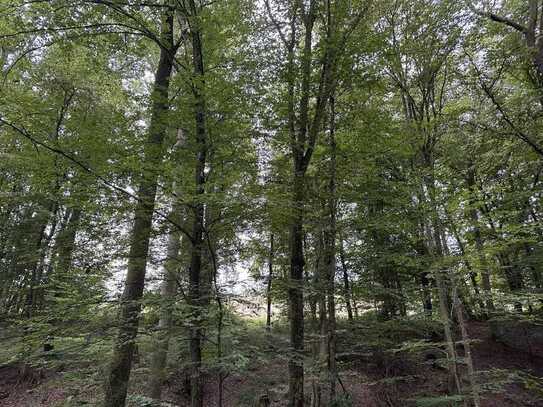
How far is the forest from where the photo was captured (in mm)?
3590

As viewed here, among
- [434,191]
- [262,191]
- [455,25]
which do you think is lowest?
[262,191]

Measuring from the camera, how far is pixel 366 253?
7977 millimetres

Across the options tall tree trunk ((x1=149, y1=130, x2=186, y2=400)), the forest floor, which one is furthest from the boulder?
tall tree trunk ((x1=149, y1=130, x2=186, y2=400))

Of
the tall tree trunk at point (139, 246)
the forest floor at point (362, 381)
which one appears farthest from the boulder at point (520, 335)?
the tall tree trunk at point (139, 246)

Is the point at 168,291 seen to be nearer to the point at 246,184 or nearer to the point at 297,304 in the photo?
the point at 297,304

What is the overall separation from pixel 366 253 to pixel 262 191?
15.9 ft

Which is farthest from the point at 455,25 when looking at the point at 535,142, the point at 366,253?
the point at 366,253

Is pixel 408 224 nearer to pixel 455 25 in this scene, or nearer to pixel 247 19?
pixel 455 25

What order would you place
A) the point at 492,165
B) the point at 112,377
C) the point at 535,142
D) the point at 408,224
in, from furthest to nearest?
the point at 492,165 < the point at 535,142 < the point at 408,224 < the point at 112,377

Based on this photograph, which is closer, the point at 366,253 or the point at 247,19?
the point at 247,19

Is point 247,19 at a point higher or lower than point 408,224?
higher

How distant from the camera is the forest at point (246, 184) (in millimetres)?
3590

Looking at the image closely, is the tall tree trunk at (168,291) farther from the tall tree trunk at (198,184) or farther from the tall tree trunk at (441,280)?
the tall tree trunk at (441,280)

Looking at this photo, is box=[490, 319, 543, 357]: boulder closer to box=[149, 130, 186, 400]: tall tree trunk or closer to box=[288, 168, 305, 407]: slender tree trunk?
box=[288, 168, 305, 407]: slender tree trunk
